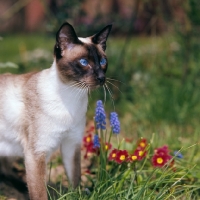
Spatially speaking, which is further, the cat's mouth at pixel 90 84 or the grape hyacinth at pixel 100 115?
the grape hyacinth at pixel 100 115

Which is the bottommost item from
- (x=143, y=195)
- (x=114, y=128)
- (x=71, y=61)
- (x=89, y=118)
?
(x=89, y=118)

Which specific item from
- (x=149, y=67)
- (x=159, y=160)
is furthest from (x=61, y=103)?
(x=149, y=67)

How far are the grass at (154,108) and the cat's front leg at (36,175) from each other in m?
0.18

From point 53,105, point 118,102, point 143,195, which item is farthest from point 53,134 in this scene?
point 118,102

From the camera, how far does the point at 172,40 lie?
673cm

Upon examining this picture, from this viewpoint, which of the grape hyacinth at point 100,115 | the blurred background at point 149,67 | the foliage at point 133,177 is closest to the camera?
the foliage at point 133,177

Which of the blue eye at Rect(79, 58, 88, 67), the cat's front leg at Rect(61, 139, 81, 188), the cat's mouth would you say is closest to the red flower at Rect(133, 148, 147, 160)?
the cat's front leg at Rect(61, 139, 81, 188)

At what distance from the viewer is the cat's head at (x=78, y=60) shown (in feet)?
10.0

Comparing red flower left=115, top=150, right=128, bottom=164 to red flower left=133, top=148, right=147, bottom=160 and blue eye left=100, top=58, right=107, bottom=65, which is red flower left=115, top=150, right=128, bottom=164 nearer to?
red flower left=133, top=148, right=147, bottom=160

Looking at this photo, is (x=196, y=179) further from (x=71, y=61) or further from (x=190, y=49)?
(x=190, y=49)

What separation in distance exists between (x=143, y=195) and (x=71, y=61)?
0.95 m

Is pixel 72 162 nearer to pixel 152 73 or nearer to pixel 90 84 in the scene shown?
pixel 90 84

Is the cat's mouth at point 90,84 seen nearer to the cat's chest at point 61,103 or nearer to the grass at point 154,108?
the cat's chest at point 61,103

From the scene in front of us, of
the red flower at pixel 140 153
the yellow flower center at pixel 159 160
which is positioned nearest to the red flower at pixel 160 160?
the yellow flower center at pixel 159 160
